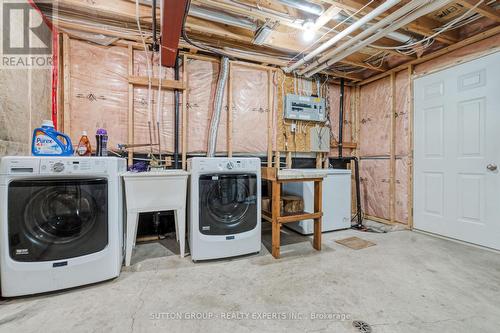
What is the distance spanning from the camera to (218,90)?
115 inches

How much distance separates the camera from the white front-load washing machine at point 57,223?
1.46 m

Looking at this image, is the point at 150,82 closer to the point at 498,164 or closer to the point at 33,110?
the point at 33,110

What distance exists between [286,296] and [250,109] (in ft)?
7.86

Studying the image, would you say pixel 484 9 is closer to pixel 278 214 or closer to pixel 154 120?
pixel 278 214

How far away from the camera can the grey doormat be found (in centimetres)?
249

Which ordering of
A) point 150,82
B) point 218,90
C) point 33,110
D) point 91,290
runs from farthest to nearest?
point 218,90 < point 150,82 < point 33,110 < point 91,290

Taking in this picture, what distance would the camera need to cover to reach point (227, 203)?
2160 millimetres

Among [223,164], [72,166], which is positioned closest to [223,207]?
[223,164]

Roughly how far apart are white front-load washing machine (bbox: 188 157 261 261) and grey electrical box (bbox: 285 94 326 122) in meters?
1.44

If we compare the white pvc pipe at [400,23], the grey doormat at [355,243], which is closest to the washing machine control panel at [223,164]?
the grey doormat at [355,243]

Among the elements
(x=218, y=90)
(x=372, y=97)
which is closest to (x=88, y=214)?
(x=218, y=90)

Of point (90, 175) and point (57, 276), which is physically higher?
point (90, 175)

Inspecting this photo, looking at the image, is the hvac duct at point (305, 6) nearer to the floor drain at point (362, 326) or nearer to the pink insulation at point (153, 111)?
the pink insulation at point (153, 111)

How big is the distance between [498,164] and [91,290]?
3.90m
